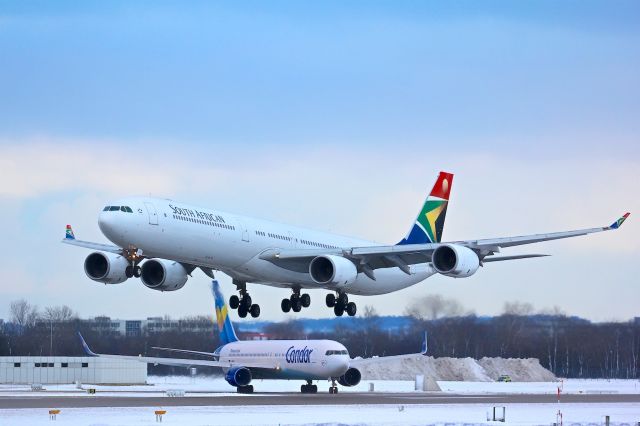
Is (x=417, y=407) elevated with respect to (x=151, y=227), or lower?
lower

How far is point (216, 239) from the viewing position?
63562mm

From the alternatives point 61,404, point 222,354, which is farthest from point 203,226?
point 222,354

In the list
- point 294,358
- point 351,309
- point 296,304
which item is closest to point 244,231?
point 296,304

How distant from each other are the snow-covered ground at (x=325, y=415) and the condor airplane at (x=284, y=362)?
64.7 feet

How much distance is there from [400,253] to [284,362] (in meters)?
26.9

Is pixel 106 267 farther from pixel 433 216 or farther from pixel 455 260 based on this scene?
pixel 433 216

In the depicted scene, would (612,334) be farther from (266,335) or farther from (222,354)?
(222,354)

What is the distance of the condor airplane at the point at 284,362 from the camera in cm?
9162

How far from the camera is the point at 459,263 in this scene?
65938 millimetres

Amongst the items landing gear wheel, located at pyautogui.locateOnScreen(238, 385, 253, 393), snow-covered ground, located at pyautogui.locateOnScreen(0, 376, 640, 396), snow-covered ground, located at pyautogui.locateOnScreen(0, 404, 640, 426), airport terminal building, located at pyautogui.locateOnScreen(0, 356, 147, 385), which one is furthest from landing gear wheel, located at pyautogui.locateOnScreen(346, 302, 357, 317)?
airport terminal building, located at pyautogui.locateOnScreen(0, 356, 147, 385)

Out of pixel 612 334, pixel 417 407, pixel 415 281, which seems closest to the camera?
pixel 417 407

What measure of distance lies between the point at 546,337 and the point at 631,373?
42.5 feet

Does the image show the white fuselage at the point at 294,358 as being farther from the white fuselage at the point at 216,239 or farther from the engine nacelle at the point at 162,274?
the engine nacelle at the point at 162,274

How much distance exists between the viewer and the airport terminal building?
118 meters
